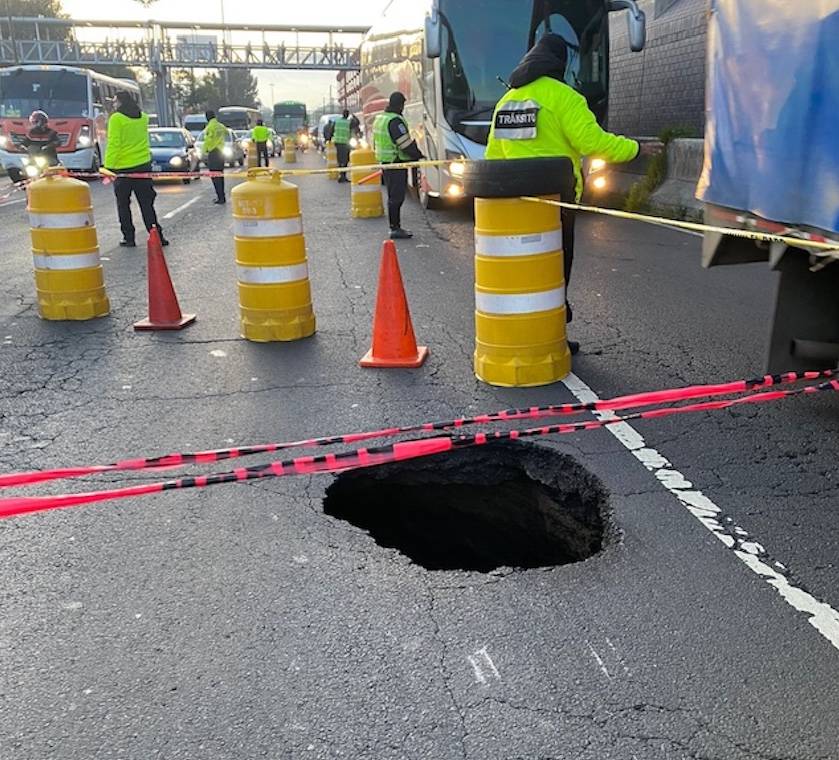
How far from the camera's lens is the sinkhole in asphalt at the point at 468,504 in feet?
14.2

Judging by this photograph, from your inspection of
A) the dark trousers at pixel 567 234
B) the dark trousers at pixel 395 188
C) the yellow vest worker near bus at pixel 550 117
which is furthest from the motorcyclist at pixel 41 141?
the dark trousers at pixel 567 234

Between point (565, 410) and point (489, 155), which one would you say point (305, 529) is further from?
point (489, 155)

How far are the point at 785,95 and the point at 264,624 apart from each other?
3.52 metres

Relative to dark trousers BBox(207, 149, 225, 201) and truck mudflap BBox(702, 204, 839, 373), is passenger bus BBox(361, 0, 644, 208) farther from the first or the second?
truck mudflap BBox(702, 204, 839, 373)

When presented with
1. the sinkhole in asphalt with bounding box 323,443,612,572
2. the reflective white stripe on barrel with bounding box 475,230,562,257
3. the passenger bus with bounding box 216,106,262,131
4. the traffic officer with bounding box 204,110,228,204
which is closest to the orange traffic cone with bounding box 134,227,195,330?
the reflective white stripe on barrel with bounding box 475,230,562,257

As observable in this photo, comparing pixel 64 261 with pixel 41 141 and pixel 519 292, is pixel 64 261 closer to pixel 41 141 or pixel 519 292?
pixel 519 292

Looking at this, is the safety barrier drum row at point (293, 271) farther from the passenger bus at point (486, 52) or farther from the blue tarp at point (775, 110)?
the passenger bus at point (486, 52)

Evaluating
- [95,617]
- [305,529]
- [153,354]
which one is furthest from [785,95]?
[153,354]

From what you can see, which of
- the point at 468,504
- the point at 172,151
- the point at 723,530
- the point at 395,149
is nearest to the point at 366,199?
the point at 395,149

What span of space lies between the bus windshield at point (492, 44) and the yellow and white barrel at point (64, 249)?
7.30 m

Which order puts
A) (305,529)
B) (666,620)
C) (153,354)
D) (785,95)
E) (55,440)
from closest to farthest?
1. (666,620)
2. (305,529)
3. (785,95)
4. (55,440)
5. (153,354)

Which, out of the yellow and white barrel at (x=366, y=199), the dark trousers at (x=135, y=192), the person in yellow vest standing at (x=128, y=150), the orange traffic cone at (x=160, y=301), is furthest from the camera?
the yellow and white barrel at (x=366, y=199)

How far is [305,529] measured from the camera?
374 centimetres

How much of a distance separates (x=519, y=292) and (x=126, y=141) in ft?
26.9
